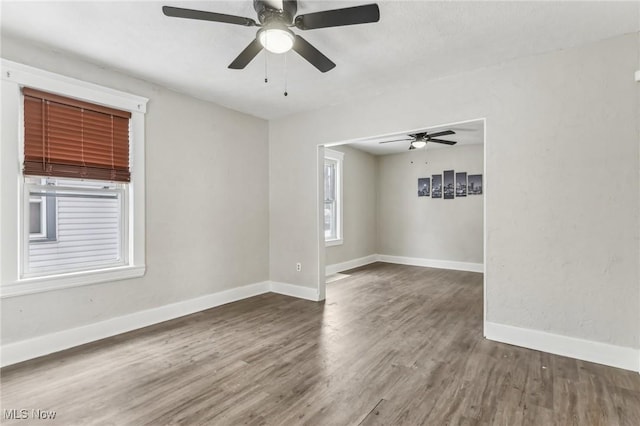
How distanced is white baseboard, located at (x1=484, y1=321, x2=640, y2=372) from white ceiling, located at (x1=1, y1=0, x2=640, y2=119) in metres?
2.57

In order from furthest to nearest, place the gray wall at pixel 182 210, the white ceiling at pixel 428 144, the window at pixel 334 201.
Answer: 1. the window at pixel 334 201
2. the white ceiling at pixel 428 144
3. the gray wall at pixel 182 210

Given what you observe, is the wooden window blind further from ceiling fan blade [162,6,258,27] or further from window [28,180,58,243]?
ceiling fan blade [162,6,258,27]

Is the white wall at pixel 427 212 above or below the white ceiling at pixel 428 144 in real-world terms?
below

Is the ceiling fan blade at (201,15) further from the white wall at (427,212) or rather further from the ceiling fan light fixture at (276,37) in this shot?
the white wall at (427,212)

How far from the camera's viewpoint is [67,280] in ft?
9.60

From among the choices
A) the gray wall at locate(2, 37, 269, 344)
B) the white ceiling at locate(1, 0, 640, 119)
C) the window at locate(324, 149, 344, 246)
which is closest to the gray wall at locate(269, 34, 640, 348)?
the white ceiling at locate(1, 0, 640, 119)

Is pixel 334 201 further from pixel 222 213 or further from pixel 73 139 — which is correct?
pixel 73 139

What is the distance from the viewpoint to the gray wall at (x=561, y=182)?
8.54 ft

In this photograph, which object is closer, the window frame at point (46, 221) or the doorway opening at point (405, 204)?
the window frame at point (46, 221)

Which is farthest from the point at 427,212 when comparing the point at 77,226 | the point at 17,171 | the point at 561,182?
the point at 17,171

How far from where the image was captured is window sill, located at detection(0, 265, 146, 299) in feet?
8.68

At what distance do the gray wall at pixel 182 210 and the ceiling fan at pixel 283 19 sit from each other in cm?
185

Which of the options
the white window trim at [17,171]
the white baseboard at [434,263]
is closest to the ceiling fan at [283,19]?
the white window trim at [17,171]

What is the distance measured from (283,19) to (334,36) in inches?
26.1
